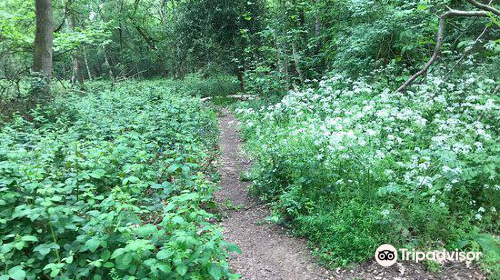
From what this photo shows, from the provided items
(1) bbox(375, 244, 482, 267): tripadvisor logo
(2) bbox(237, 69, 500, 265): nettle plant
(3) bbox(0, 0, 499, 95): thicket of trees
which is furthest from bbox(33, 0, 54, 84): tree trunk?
(1) bbox(375, 244, 482, 267): tripadvisor logo

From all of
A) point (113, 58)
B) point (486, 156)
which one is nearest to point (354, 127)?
point (486, 156)

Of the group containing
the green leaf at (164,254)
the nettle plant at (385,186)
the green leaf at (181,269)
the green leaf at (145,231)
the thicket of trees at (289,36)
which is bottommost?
the nettle plant at (385,186)

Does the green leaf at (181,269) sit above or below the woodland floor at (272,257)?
above

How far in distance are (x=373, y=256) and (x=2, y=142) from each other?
594 cm

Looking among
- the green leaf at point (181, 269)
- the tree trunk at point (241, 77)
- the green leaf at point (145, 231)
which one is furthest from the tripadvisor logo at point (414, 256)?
the tree trunk at point (241, 77)

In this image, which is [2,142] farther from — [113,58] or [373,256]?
[113,58]

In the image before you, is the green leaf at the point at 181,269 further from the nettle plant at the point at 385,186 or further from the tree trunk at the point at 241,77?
the tree trunk at the point at 241,77

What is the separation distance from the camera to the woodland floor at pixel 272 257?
397cm

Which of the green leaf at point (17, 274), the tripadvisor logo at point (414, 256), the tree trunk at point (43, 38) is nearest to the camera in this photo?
the green leaf at point (17, 274)

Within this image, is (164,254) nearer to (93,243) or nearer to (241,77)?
(93,243)

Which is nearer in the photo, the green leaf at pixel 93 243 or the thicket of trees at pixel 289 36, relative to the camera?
the green leaf at pixel 93 243

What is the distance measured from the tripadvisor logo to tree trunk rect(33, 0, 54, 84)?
11.1 m

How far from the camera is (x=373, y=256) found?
4.19 meters

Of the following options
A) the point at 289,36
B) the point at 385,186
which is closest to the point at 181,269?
the point at 385,186
